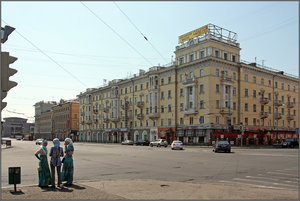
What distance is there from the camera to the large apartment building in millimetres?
56062

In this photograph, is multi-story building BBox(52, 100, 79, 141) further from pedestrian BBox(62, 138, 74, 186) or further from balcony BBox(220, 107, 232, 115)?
pedestrian BBox(62, 138, 74, 186)

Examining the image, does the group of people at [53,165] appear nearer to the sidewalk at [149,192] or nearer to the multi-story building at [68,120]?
the sidewalk at [149,192]

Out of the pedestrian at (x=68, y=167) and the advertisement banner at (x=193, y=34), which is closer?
the pedestrian at (x=68, y=167)

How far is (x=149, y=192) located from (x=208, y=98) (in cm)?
4712

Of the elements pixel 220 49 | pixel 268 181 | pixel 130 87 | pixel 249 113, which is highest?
pixel 220 49

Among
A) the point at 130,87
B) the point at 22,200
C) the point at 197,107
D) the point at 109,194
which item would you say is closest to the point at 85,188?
the point at 109,194

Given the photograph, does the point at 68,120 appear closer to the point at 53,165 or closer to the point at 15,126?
the point at 15,126

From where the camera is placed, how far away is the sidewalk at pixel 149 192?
28.6 feet

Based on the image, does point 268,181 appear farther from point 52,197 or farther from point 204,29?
point 204,29

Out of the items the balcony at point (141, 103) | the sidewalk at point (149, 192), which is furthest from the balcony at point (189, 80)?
the sidewalk at point (149, 192)

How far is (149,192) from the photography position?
374 inches

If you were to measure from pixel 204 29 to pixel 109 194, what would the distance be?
50548mm

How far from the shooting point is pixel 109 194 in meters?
9.14

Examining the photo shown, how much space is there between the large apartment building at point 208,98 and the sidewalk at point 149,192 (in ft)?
136
